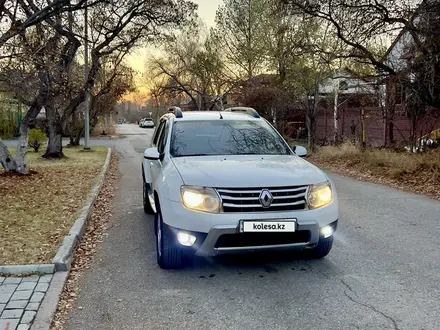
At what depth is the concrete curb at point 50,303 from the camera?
350cm

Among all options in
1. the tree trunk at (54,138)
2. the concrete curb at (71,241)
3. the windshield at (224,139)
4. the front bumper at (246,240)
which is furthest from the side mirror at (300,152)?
the tree trunk at (54,138)

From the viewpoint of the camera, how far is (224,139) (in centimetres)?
573

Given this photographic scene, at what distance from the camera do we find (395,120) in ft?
53.4

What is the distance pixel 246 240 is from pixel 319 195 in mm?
926

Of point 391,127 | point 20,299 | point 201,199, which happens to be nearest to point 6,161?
point 20,299

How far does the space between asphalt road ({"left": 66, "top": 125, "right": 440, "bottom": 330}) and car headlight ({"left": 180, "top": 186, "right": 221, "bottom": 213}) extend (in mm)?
796

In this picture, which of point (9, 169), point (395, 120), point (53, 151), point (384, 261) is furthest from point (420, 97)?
point (53, 151)

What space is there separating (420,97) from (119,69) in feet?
56.3

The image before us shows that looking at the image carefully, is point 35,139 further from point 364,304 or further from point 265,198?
point 364,304

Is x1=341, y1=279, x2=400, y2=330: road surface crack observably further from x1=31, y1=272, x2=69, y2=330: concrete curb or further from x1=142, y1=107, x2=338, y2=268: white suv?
x1=31, y1=272, x2=69, y2=330: concrete curb

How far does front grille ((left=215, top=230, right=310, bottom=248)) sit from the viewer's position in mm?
4234

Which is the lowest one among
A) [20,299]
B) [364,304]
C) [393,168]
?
[364,304]

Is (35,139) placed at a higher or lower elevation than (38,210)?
higher

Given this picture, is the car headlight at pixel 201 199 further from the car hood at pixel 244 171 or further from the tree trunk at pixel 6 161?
the tree trunk at pixel 6 161
